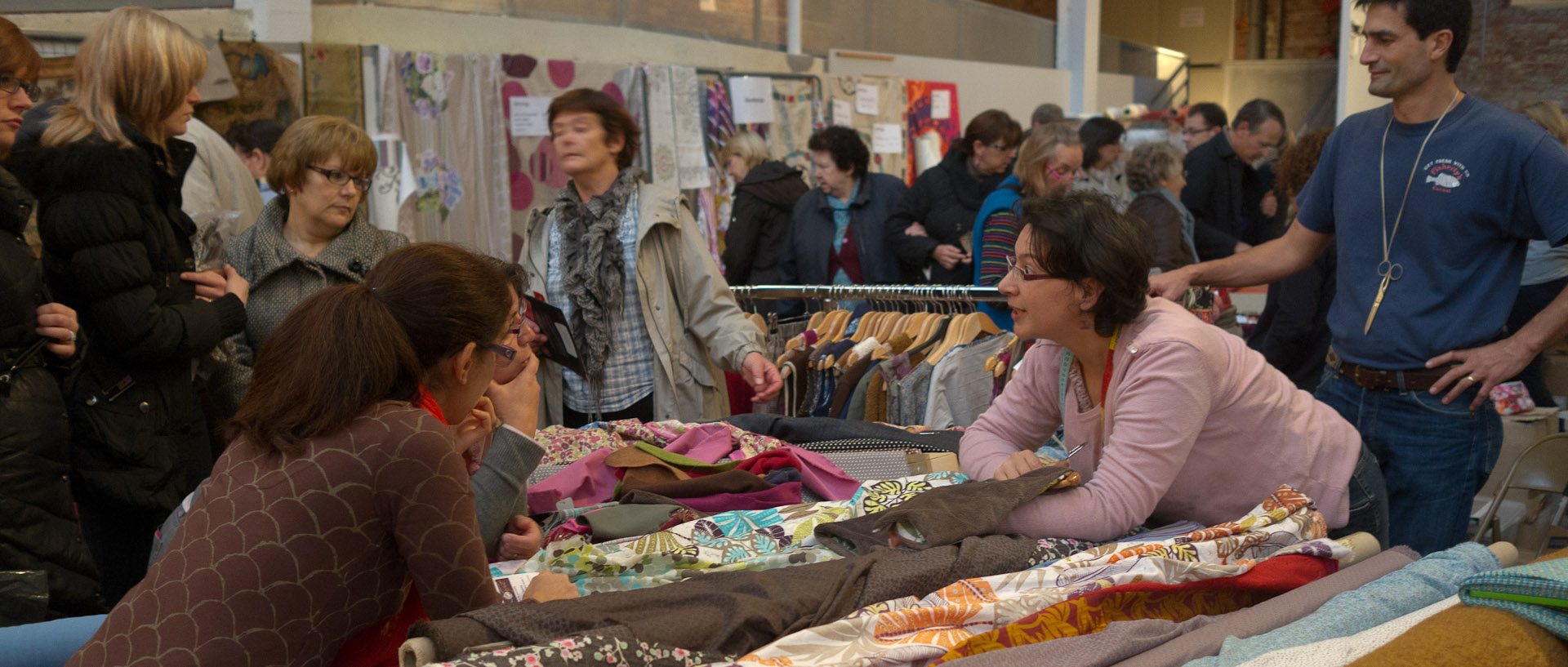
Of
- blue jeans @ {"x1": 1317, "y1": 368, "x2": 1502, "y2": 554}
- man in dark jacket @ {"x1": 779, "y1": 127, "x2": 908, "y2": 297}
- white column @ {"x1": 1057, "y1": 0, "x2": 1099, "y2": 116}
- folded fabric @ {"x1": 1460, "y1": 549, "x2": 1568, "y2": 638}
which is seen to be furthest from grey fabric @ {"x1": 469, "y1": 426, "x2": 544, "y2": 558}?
white column @ {"x1": 1057, "y1": 0, "x2": 1099, "y2": 116}

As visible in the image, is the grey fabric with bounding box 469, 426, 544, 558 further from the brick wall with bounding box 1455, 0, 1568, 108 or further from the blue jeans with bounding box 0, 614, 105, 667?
the brick wall with bounding box 1455, 0, 1568, 108

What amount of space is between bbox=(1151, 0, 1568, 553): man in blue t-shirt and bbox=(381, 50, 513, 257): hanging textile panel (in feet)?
14.5

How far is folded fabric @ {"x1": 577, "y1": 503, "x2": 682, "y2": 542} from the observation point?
2080 millimetres

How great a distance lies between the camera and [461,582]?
1.61 metres

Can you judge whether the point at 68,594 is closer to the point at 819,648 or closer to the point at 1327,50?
the point at 819,648

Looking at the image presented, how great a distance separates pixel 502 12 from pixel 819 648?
593 cm

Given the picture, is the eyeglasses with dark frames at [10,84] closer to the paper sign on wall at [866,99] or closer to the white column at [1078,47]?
the paper sign on wall at [866,99]

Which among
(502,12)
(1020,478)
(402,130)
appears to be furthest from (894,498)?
(502,12)

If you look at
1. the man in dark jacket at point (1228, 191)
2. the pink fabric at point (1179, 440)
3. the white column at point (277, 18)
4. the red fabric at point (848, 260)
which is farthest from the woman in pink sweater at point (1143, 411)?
the white column at point (277, 18)

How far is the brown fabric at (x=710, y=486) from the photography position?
2305 millimetres

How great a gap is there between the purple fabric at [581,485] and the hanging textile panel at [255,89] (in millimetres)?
3458

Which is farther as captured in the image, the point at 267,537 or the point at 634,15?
the point at 634,15

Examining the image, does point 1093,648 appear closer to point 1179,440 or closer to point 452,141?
point 1179,440

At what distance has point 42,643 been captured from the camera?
184cm
